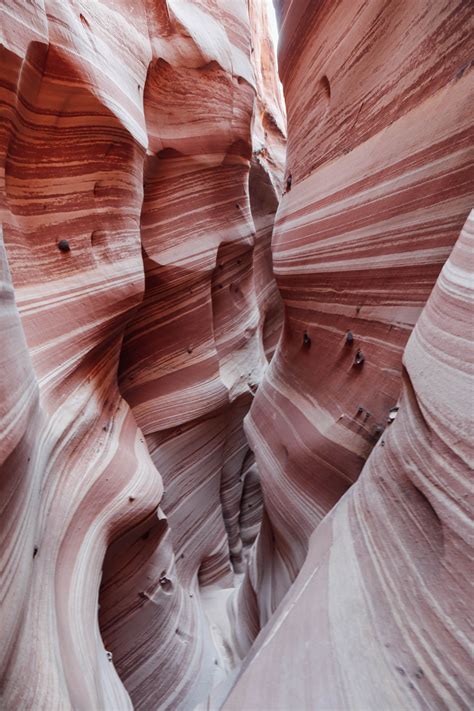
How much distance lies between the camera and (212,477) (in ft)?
10.0

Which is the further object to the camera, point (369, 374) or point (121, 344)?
point (121, 344)

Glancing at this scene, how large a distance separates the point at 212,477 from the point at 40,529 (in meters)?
2.11

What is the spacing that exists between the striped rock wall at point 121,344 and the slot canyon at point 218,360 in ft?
0.03

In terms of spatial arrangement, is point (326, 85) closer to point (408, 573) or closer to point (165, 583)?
point (408, 573)

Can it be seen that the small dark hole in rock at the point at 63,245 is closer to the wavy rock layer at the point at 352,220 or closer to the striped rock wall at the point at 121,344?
the striped rock wall at the point at 121,344

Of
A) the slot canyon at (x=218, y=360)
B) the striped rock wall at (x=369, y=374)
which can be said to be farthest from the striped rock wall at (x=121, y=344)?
the striped rock wall at (x=369, y=374)

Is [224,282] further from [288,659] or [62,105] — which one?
[288,659]

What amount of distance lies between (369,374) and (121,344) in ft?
4.45

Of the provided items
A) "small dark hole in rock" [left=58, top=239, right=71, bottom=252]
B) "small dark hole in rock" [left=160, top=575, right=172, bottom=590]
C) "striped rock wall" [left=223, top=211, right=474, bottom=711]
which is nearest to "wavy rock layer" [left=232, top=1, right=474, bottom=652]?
"striped rock wall" [left=223, top=211, right=474, bottom=711]

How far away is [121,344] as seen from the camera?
6.88ft

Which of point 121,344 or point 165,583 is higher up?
point 121,344

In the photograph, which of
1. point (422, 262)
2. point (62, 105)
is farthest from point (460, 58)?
point (62, 105)

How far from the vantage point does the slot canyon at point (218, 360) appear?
679mm

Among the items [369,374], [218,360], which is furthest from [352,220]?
[218,360]
